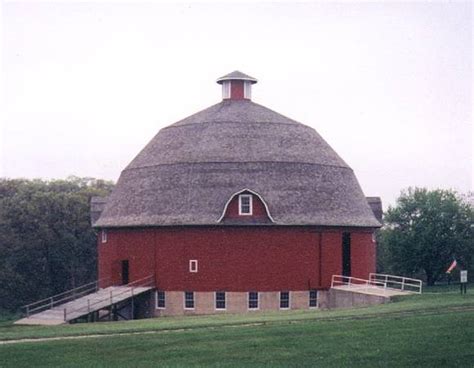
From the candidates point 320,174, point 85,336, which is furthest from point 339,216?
point 85,336

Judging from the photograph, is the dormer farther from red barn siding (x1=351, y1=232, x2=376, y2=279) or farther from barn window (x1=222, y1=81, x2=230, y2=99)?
barn window (x1=222, y1=81, x2=230, y2=99)

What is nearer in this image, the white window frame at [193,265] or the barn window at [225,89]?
the white window frame at [193,265]

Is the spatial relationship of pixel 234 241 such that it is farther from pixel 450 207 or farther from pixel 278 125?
pixel 450 207

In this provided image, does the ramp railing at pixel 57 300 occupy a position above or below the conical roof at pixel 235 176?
below

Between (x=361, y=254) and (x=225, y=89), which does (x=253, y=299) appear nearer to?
(x=361, y=254)

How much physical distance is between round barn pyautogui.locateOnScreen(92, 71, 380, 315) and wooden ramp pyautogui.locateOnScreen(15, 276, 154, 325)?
2.16 ft

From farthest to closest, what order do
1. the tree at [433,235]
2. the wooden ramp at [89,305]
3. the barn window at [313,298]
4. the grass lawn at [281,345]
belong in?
the tree at [433,235]
the barn window at [313,298]
the wooden ramp at [89,305]
the grass lawn at [281,345]

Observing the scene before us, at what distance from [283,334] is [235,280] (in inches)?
695

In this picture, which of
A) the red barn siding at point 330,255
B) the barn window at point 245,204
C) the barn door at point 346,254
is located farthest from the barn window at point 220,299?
the barn door at point 346,254

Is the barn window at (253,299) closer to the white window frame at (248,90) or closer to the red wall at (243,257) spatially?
the red wall at (243,257)

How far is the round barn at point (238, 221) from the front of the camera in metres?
42.6

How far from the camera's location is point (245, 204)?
42562 mm

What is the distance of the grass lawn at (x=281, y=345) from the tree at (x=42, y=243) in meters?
35.2

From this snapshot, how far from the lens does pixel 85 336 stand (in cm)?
2819
